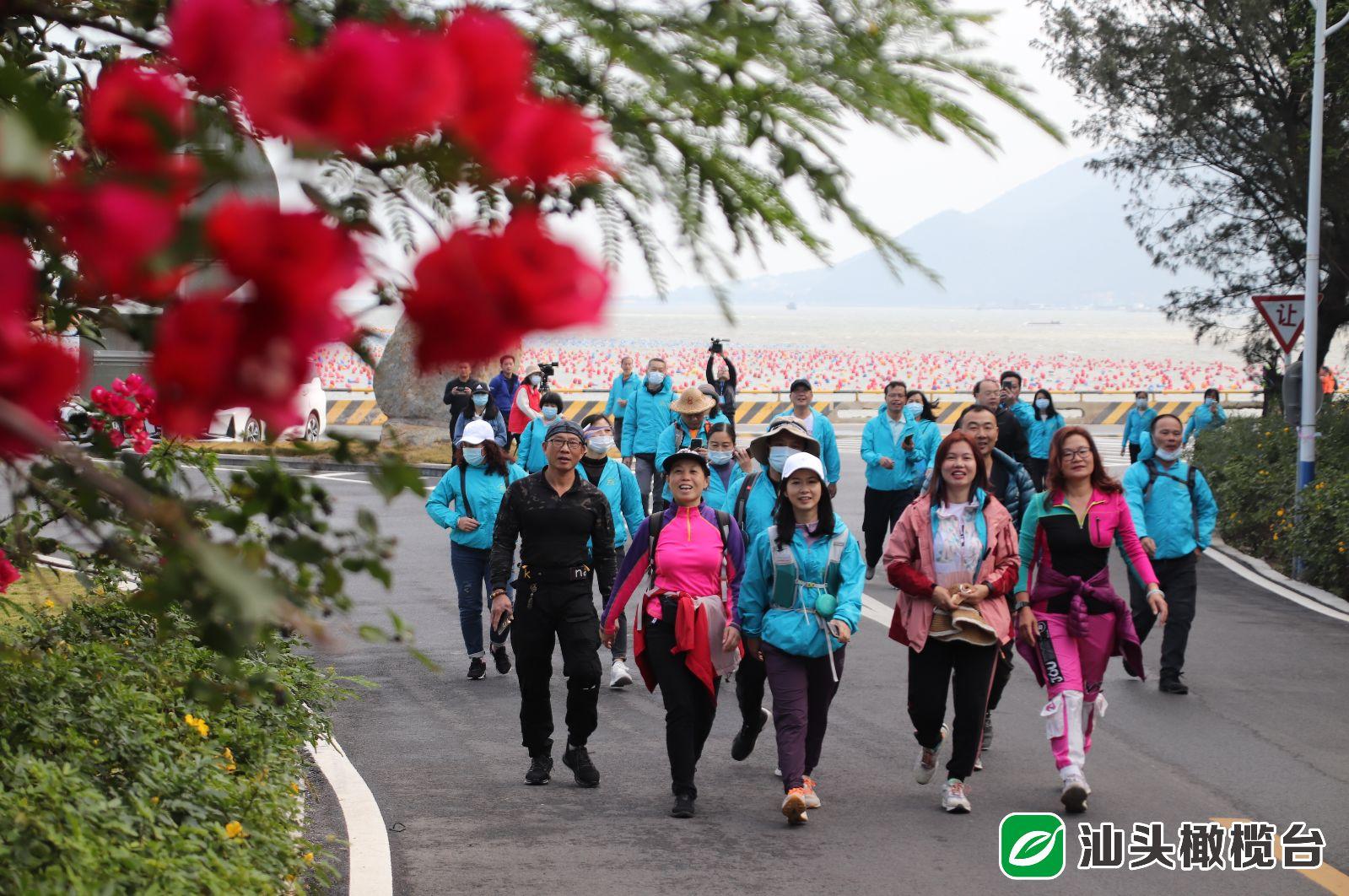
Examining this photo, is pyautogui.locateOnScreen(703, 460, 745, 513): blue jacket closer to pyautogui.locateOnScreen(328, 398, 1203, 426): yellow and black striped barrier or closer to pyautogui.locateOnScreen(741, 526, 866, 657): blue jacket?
pyautogui.locateOnScreen(741, 526, 866, 657): blue jacket

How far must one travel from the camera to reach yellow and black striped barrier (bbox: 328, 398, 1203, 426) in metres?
33.8

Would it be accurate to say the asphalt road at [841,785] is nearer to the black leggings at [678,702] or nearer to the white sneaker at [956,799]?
the white sneaker at [956,799]

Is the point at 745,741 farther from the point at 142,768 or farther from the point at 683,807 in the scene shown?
the point at 142,768

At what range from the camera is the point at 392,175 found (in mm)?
2273

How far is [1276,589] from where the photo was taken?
48.1 ft

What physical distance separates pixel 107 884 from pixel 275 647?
341cm

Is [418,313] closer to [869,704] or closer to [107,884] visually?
[107,884]

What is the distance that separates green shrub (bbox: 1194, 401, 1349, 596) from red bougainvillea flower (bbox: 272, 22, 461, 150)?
13847mm

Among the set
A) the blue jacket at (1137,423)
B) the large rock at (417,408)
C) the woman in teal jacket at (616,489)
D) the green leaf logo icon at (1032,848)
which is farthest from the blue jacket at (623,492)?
the large rock at (417,408)

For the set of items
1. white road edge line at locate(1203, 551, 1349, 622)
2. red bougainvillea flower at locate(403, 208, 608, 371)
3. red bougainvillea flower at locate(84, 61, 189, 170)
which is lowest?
white road edge line at locate(1203, 551, 1349, 622)

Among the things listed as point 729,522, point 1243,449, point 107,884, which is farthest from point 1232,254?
point 107,884

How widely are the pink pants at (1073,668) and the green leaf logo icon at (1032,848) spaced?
64cm

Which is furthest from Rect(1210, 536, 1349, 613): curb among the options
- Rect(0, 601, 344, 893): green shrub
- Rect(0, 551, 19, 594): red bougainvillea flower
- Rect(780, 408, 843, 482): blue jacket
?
Rect(0, 551, 19, 594): red bougainvillea flower

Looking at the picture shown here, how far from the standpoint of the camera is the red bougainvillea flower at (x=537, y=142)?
1.60m
